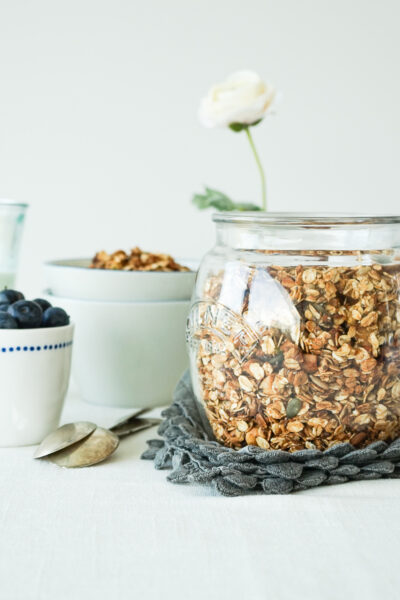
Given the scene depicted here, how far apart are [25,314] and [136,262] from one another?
25 cm

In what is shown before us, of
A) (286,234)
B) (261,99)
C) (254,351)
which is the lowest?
(254,351)

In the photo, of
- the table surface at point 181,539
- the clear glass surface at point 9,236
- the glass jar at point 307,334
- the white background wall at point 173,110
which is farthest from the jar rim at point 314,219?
the white background wall at point 173,110

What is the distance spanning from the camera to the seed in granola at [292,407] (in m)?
0.68

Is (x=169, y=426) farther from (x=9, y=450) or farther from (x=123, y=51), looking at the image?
(x=123, y=51)

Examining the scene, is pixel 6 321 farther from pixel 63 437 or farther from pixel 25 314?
pixel 63 437

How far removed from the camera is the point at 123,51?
64.1 inches

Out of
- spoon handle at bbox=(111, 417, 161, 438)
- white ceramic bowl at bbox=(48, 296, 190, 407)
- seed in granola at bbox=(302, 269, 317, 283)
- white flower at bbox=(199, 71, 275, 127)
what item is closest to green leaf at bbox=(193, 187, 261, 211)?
white flower at bbox=(199, 71, 275, 127)

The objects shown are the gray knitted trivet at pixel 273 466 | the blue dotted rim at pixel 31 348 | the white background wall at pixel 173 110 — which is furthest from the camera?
the white background wall at pixel 173 110

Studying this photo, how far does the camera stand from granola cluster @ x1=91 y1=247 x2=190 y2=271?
3.35 ft

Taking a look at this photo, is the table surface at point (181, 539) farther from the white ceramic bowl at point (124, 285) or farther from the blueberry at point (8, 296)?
the white ceramic bowl at point (124, 285)

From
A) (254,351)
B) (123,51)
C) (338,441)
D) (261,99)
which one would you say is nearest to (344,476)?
(338,441)

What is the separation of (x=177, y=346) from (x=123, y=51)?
0.86 meters

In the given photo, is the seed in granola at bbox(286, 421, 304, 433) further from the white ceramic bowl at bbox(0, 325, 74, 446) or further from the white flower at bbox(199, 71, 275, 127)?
the white flower at bbox(199, 71, 275, 127)

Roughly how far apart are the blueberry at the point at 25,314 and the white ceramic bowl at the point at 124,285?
6.6 inches
